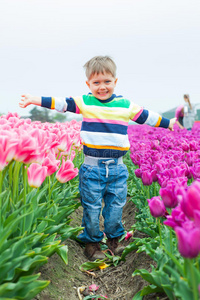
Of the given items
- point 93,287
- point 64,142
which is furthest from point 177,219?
point 64,142

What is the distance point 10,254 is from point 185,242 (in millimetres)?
879

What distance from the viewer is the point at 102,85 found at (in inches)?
111

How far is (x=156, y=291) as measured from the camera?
1854mm

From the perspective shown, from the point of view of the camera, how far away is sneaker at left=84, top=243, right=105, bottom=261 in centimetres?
298

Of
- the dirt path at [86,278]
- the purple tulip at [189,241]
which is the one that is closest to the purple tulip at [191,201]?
the purple tulip at [189,241]

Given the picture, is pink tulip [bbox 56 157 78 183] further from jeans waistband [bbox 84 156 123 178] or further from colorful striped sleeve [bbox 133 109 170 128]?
colorful striped sleeve [bbox 133 109 170 128]

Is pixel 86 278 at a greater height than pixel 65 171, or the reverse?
pixel 65 171

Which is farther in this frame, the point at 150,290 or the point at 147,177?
A: the point at 147,177

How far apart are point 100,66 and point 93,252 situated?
1.60 meters

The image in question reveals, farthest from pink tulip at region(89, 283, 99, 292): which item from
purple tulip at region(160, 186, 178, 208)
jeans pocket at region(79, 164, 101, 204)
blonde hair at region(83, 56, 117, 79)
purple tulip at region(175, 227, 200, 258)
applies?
blonde hair at region(83, 56, 117, 79)

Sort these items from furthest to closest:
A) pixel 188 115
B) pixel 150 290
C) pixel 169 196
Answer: pixel 188 115 < pixel 150 290 < pixel 169 196

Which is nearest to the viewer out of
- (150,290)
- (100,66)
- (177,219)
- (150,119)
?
(177,219)

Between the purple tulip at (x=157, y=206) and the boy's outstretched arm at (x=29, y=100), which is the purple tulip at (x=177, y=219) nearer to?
the purple tulip at (x=157, y=206)

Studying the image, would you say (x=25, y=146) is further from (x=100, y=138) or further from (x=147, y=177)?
(x=100, y=138)
